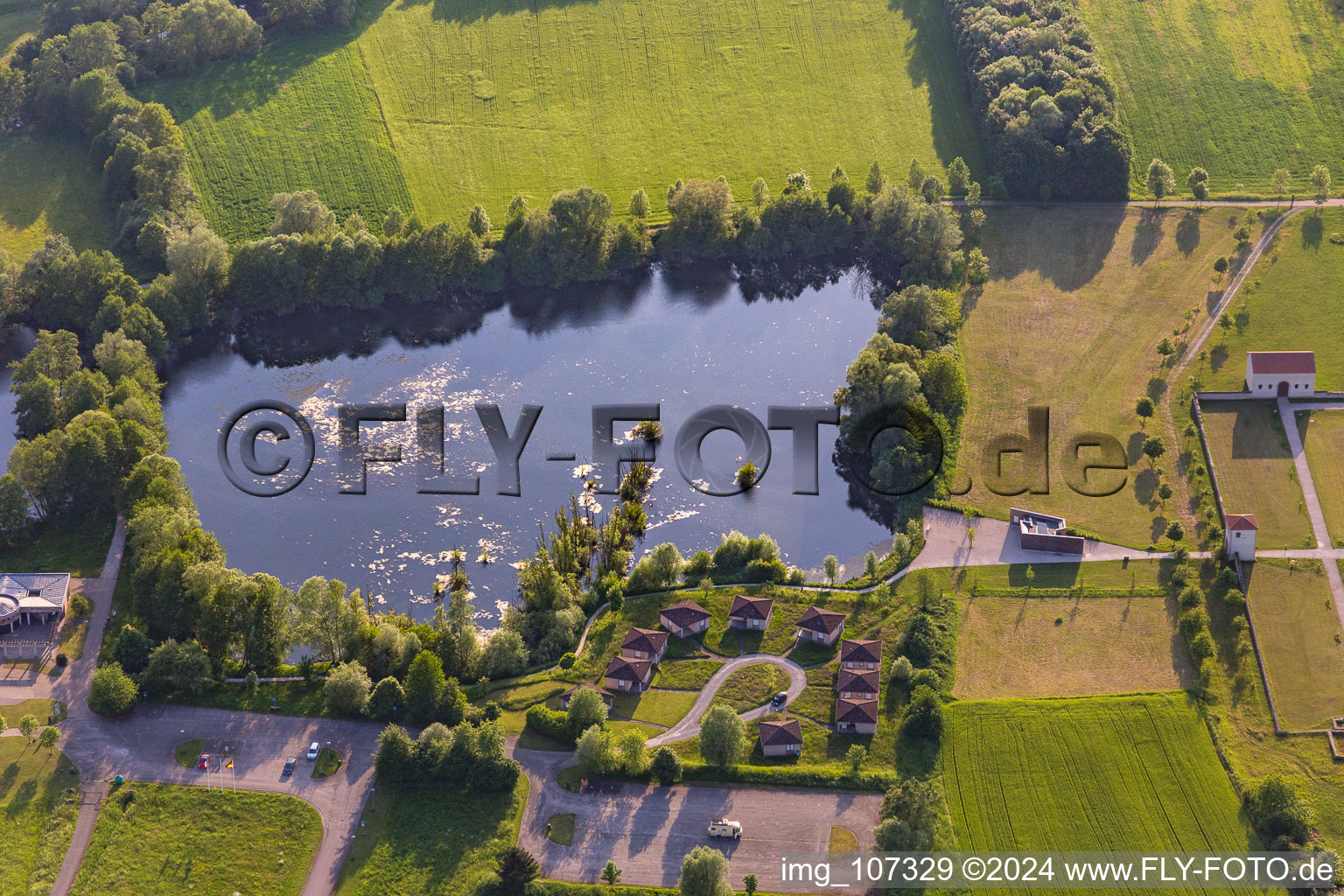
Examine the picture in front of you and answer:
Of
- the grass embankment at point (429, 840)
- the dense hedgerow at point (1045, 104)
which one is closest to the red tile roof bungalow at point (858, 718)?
the grass embankment at point (429, 840)

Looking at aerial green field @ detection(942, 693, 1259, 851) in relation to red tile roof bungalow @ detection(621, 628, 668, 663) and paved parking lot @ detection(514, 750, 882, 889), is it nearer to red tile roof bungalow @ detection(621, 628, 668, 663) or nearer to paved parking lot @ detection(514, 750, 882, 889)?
paved parking lot @ detection(514, 750, 882, 889)

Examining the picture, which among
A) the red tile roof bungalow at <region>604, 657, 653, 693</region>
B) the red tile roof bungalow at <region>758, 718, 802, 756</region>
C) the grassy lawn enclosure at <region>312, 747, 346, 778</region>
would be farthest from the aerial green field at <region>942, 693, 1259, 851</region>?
the grassy lawn enclosure at <region>312, 747, 346, 778</region>

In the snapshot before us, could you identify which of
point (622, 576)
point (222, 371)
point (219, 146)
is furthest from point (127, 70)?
point (622, 576)

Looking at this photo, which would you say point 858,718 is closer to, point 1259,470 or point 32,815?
point 1259,470

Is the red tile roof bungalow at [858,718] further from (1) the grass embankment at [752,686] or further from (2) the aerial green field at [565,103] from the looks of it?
(2) the aerial green field at [565,103]

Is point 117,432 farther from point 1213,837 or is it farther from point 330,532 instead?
point 1213,837
